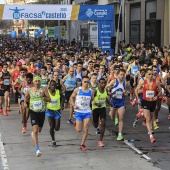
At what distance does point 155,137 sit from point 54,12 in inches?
639

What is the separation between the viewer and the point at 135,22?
4044 centimetres

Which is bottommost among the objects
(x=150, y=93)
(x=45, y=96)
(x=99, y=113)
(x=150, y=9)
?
(x=99, y=113)

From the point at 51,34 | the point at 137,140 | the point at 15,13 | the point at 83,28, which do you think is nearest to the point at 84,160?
the point at 137,140

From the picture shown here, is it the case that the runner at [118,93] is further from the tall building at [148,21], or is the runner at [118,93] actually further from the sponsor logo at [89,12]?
the tall building at [148,21]

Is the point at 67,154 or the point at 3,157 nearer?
the point at 3,157

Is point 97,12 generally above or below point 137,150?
above

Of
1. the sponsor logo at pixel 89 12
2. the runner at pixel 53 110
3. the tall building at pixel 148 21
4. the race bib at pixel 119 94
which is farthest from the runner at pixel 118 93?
the tall building at pixel 148 21

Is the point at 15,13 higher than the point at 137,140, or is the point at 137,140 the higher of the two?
the point at 15,13

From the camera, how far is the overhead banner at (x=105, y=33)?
93.6 ft

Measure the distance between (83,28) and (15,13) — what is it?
23913mm

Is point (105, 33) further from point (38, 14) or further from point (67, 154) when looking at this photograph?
point (67, 154)

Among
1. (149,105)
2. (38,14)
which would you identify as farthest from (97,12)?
(149,105)

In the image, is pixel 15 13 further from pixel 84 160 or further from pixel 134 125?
pixel 84 160

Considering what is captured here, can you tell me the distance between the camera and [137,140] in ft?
38.8
